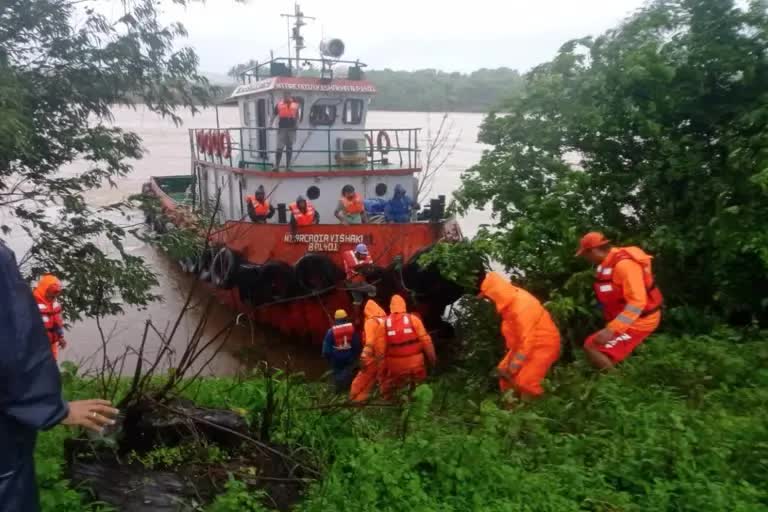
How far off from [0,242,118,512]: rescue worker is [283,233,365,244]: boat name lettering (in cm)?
655

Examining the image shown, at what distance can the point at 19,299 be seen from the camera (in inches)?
53.9

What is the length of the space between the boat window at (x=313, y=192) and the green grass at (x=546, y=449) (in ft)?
18.9

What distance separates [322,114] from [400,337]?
21.2 ft

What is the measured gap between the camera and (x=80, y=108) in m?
A: 5.34

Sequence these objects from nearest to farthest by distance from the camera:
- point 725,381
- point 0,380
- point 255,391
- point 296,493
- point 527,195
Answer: point 0,380, point 296,493, point 255,391, point 725,381, point 527,195

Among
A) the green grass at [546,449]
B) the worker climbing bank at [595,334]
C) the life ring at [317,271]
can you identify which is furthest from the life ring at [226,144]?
the green grass at [546,449]

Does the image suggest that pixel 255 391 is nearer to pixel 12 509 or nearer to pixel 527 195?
pixel 12 509

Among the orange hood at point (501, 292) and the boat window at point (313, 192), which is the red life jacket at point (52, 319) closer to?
the orange hood at point (501, 292)

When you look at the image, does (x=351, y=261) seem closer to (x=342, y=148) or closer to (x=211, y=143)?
(x=342, y=148)

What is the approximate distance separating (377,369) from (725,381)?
236 centimetres

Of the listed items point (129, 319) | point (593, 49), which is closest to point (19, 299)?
point (593, 49)

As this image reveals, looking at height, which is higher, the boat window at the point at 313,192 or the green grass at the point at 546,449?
the boat window at the point at 313,192

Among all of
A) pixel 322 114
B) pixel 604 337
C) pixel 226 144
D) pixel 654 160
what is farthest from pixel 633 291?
pixel 226 144

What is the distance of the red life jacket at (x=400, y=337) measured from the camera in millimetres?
4891
